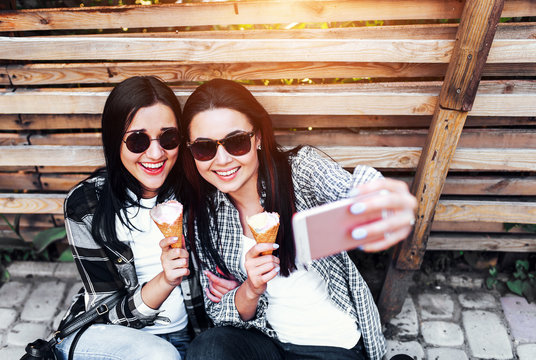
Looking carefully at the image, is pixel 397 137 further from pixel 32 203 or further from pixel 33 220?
pixel 33 220

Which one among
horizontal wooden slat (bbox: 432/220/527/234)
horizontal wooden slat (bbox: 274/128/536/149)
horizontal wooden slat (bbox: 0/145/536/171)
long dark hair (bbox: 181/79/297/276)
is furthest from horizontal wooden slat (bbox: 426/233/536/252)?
long dark hair (bbox: 181/79/297/276)

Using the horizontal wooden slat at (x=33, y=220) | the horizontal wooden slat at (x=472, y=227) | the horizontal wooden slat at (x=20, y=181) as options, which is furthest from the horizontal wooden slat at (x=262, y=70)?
the horizontal wooden slat at (x=33, y=220)

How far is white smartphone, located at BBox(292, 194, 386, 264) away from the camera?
1.49 meters

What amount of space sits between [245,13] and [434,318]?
2837 mm

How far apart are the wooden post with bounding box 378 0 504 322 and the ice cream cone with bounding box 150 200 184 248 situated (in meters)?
1.66

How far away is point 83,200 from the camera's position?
2.50 m

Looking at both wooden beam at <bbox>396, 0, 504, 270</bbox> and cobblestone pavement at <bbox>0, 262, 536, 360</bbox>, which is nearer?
wooden beam at <bbox>396, 0, 504, 270</bbox>

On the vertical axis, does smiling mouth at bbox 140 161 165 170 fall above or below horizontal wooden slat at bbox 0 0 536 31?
below

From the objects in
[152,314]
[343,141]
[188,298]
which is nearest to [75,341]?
[152,314]

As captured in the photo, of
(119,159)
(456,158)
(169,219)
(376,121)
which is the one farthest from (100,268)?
(456,158)

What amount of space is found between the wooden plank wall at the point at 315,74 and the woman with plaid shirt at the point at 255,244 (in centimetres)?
46

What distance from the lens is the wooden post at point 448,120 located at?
225 cm

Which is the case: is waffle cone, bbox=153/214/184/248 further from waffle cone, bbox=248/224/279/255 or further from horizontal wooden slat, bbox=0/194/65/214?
horizontal wooden slat, bbox=0/194/65/214

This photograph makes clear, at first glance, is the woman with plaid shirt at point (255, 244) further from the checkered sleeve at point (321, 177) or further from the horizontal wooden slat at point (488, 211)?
the horizontal wooden slat at point (488, 211)
